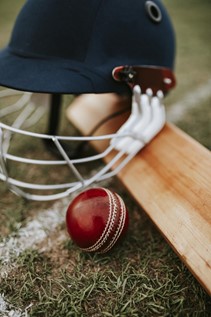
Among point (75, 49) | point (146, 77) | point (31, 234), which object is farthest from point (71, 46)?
point (31, 234)

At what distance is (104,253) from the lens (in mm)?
1036

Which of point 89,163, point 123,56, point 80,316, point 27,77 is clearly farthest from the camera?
point 89,163

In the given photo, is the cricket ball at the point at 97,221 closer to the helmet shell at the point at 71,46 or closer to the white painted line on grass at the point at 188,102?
the helmet shell at the point at 71,46

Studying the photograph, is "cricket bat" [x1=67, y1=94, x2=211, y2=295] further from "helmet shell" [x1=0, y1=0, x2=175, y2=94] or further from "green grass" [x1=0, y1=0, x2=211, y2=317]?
"helmet shell" [x1=0, y1=0, x2=175, y2=94]

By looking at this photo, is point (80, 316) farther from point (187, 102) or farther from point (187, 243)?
point (187, 102)

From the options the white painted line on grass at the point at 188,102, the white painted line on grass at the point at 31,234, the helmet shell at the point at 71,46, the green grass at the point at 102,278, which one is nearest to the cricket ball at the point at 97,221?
the green grass at the point at 102,278

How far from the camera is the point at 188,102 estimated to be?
1.93 m

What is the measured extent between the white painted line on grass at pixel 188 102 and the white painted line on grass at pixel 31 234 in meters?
0.94

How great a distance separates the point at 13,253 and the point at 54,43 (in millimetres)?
797

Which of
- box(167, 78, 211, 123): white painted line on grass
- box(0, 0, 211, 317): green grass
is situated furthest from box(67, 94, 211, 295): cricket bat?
box(167, 78, 211, 123): white painted line on grass

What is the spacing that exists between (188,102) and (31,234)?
4.45 ft

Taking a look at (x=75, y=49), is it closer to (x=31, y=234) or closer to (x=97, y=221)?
(x=97, y=221)

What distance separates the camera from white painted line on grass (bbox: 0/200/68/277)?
1.04 m

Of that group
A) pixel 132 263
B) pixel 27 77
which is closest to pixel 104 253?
pixel 132 263
